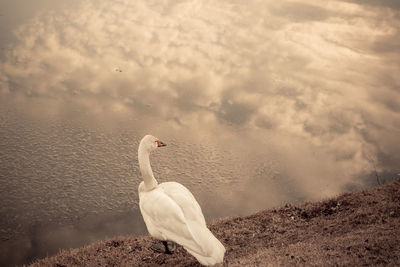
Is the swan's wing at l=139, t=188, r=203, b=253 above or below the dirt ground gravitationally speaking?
above

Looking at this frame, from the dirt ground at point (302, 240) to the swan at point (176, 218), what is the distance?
0.76 meters

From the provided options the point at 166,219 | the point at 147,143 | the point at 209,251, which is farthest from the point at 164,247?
the point at 147,143

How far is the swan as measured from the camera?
6.53 metres

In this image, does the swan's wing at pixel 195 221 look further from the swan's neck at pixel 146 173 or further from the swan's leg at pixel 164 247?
the swan's leg at pixel 164 247

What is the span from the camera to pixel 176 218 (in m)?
7.07

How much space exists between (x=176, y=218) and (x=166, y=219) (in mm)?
290

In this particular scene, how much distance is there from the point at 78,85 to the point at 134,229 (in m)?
10.8

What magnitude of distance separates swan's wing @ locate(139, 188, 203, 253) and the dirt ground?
912 mm

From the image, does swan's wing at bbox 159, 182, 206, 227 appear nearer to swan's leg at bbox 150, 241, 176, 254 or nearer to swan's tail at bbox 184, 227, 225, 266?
swan's tail at bbox 184, 227, 225, 266

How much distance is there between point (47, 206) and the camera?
12.8m

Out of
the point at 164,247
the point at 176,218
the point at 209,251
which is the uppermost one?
the point at 176,218

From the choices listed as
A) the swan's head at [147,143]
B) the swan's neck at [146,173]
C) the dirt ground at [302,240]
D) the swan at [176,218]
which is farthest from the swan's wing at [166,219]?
the swan's head at [147,143]

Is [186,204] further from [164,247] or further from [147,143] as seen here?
[147,143]

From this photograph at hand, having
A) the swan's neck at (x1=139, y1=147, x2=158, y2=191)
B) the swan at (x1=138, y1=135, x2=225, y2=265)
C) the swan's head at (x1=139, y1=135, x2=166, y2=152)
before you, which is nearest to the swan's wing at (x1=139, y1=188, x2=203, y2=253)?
the swan at (x1=138, y1=135, x2=225, y2=265)
